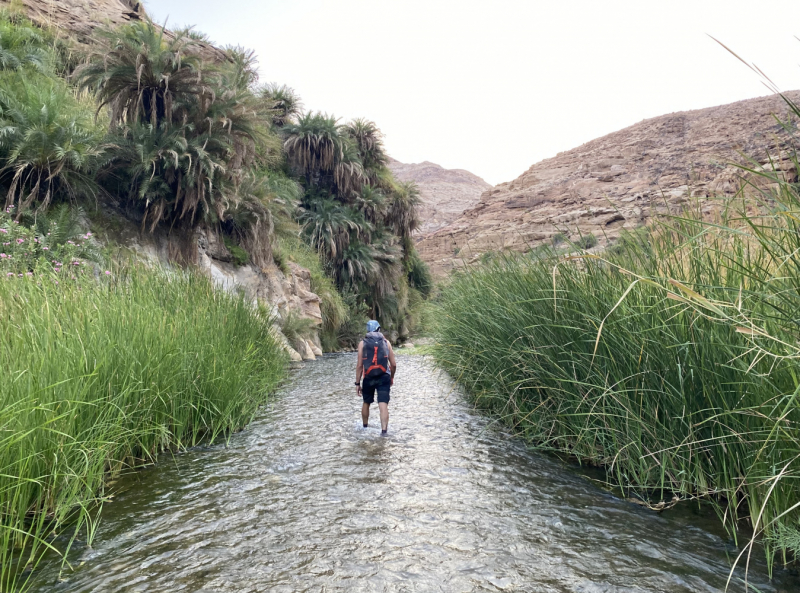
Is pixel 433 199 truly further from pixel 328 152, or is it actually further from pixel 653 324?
pixel 653 324

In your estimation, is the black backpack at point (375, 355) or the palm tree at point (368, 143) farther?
the palm tree at point (368, 143)

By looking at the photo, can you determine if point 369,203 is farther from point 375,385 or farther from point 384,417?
point 384,417

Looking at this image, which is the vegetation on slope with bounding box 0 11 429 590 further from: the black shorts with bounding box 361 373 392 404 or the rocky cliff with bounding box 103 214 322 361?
the black shorts with bounding box 361 373 392 404

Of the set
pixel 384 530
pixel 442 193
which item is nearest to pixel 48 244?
pixel 384 530

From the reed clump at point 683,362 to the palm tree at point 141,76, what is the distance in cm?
935

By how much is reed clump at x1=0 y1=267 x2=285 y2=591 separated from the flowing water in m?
0.26

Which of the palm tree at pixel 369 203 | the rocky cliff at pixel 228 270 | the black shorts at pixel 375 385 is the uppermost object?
the palm tree at pixel 369 203

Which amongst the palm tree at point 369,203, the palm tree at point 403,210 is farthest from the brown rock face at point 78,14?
the palm tree at point 403,210

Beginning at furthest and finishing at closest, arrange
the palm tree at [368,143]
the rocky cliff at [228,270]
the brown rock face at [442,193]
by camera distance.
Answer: the brown rock face at [442,193] → the palm tree at [368,143] → the rocky cliff at [228,270]

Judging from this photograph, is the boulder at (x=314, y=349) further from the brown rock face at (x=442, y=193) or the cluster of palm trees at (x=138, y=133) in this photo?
the brown rock face at (x=442, y=193)

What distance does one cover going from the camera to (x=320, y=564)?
245cm

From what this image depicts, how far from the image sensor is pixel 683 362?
114 inches

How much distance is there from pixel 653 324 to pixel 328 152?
19.5 meters

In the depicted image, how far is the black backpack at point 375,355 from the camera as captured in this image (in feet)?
18.2
